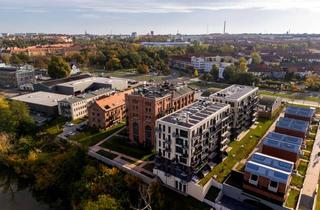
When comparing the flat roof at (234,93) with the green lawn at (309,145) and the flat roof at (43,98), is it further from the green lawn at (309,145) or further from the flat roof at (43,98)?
the flat roof at (43,98)

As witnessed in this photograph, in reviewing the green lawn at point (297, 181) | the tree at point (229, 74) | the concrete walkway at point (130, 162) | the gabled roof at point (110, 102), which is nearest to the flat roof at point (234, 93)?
the green lawn at point (297, 181)

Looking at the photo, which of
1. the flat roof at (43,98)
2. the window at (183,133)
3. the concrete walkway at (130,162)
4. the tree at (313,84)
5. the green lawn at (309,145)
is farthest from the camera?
the tree at (313,84)

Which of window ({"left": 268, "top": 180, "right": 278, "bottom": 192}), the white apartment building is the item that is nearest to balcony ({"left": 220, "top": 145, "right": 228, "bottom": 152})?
window ({"left": 268, "top": 180, "right": 278, "bottom": 192})

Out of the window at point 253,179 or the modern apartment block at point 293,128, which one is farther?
the modern apartment block at point 293,128

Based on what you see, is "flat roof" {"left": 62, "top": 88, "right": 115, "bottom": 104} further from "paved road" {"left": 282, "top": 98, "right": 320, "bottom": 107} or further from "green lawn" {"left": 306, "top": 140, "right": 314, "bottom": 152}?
"paved road" {"left": 282, "top": 98, "right": 320, "bottom": 107}

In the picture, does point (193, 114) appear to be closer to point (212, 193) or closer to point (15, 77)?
point (212, 193)

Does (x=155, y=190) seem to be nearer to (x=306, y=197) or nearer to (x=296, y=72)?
(x=306, y=197)
